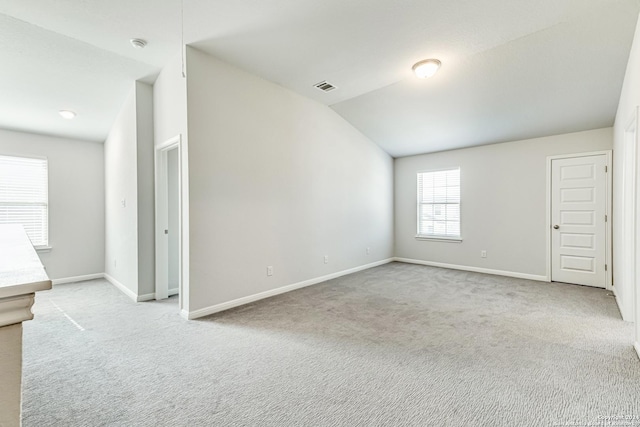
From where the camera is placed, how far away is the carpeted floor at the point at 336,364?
1779 millimetres

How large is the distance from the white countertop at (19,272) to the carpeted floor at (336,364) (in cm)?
141

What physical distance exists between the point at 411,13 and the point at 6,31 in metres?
3.72

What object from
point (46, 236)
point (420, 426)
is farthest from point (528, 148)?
point (46, 236)

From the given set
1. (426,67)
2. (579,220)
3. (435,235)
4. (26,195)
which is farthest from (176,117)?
(579,220)

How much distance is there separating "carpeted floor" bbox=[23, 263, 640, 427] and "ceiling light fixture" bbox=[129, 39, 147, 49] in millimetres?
2906

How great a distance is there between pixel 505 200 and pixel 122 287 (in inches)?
250

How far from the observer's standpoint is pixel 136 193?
386 centimetres

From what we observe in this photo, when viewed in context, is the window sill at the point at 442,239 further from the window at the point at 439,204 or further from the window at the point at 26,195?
the window at the point at 26,195

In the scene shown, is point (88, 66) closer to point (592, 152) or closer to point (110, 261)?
point (110, 261)

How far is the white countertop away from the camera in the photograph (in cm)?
49

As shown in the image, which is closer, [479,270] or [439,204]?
[479,270]

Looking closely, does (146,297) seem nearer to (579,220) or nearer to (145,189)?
(145,189)

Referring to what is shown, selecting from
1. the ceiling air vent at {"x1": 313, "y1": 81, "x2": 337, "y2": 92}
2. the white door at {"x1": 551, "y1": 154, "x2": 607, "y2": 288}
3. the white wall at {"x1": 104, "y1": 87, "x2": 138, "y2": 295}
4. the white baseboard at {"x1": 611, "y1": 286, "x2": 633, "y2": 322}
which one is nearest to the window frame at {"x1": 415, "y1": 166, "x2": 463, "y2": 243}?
the white door at {"x1": 551, "y1": 154, "x2": 607, "y2": 288}

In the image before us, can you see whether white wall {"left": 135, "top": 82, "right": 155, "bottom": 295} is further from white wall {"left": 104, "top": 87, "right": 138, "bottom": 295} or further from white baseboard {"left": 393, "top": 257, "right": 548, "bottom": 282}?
white baseboard {"left": 393, "top": 257, "right": 548, "bottom": 282}
